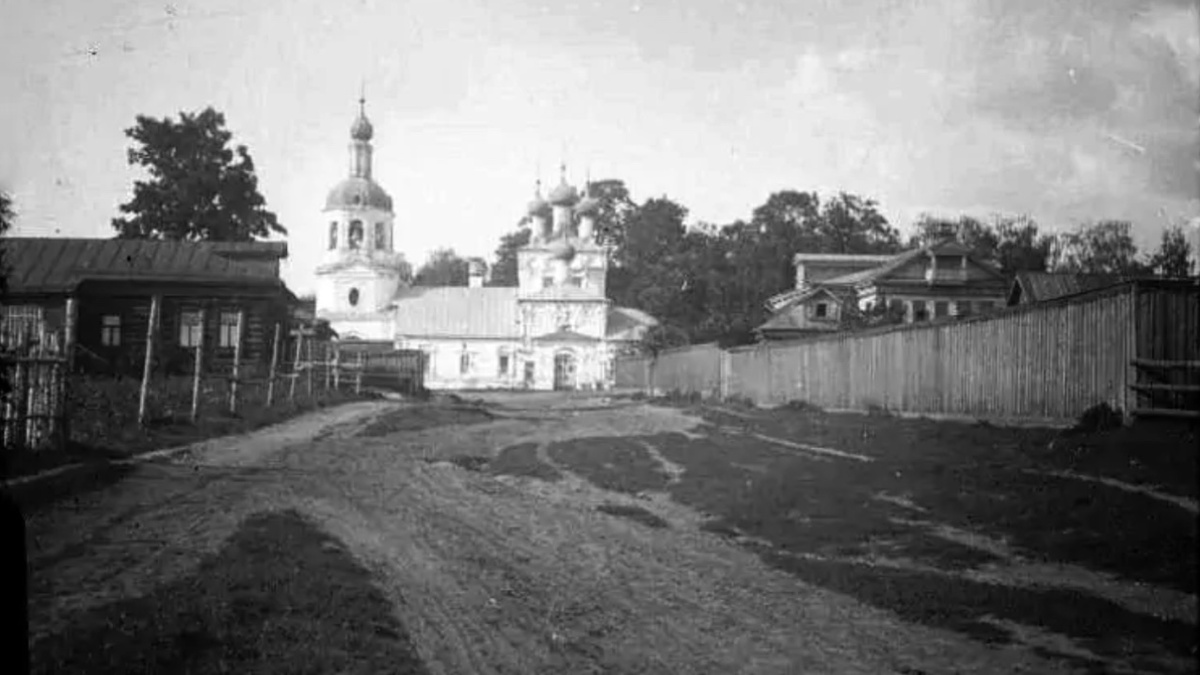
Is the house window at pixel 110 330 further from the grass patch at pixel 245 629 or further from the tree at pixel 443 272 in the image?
the tree at pixel 443 272

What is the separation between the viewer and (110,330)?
29766 mm

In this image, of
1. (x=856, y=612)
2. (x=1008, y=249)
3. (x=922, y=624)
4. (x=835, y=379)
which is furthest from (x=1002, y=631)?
(x=1008, y=249)

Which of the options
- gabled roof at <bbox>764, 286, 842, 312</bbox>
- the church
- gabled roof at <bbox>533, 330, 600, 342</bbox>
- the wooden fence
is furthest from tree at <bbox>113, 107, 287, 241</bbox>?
gabled roof at <bbox>533, 330, 600, 342</bbox>

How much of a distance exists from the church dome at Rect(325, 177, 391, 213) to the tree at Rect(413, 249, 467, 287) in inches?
2155

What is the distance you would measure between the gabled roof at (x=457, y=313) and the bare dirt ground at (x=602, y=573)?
192 feet

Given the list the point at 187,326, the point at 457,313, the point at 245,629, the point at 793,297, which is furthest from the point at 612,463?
the point at 457,313

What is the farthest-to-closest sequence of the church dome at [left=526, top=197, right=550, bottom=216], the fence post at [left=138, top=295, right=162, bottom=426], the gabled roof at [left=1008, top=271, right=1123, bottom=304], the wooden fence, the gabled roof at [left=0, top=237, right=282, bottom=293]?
the church dome at [left=526, top=197, right=550, bottom=216]
the gabled roof at [left=1008, top=271, right=1123, bottom=304]
the gabled roof at [left=0, top=237, right=282, bottom=293]
the fence post at [left=138, top=295, right=162, bottom=426]
the wooden fence

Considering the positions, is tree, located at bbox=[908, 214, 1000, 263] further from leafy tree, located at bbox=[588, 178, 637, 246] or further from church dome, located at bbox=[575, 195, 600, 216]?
leafy tree, located at bbox=[588, 178, 637, 246]

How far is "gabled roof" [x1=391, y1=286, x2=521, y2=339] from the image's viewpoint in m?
73.4

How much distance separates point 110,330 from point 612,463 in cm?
1995

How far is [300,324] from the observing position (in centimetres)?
3694

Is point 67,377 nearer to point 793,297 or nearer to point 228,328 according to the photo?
point 228,328

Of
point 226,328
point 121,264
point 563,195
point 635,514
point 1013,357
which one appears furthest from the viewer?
point 563,195

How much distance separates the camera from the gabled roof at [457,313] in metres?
73.4
